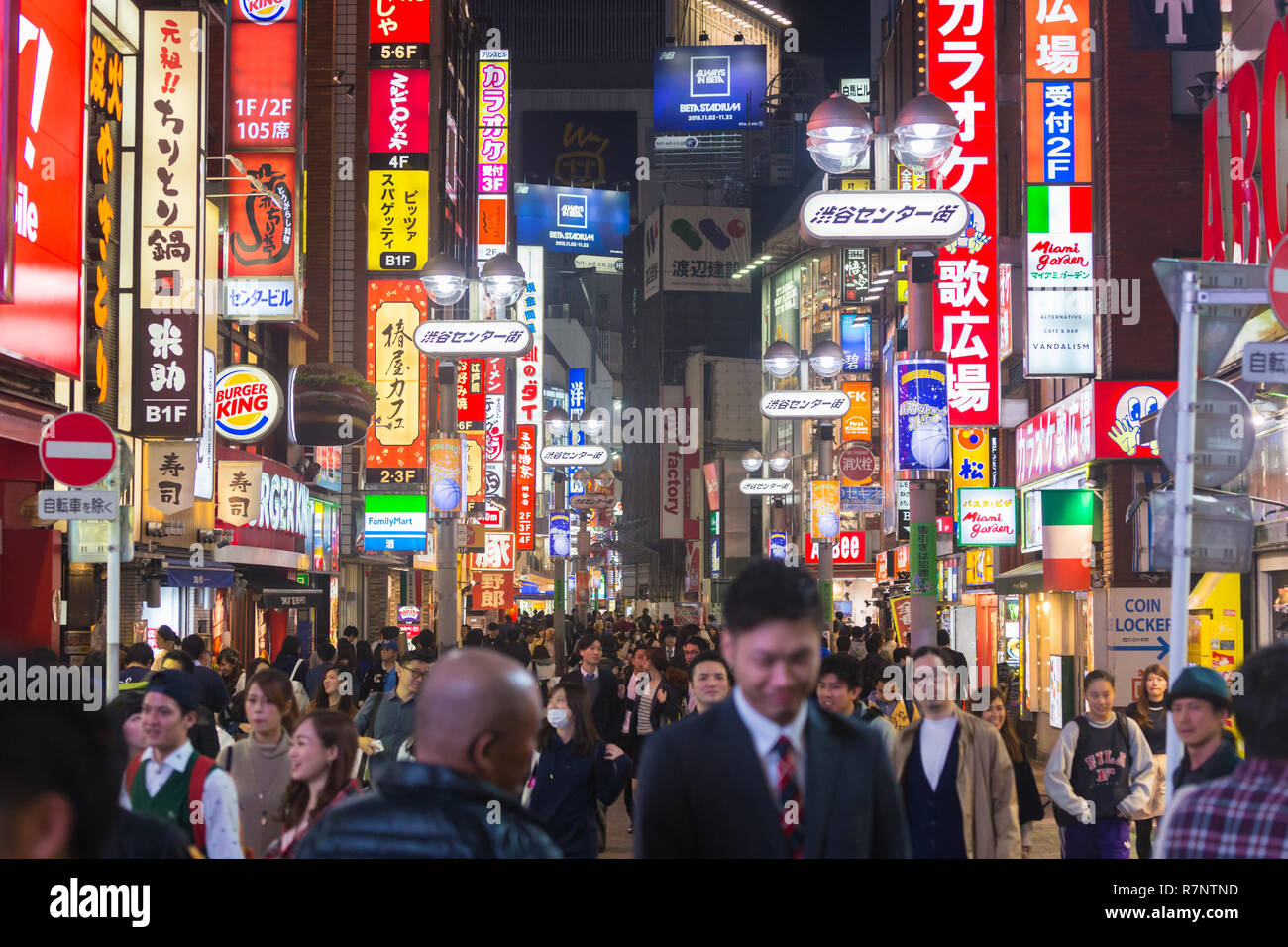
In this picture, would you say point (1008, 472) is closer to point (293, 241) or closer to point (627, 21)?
point (293, 241)

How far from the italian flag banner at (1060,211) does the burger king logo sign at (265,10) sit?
38.6 feet

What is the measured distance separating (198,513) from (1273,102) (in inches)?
699

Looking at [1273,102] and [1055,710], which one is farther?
[1055,710]

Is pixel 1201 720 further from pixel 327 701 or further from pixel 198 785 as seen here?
pixel 327 701

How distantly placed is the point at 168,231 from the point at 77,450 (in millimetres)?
11195

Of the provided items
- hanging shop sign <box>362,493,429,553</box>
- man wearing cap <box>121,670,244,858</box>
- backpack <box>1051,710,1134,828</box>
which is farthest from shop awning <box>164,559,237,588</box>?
man wearing cap <box>121,670,244,858</box>

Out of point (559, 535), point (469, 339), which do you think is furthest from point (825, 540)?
point (469, 339)

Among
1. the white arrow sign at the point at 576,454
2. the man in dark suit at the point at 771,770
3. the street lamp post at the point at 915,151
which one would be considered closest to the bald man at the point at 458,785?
the man in dark suit at the point at 771,770

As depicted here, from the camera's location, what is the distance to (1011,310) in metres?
25.6

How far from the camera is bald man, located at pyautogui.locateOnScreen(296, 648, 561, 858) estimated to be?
3.08 meters

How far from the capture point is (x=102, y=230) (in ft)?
64.9

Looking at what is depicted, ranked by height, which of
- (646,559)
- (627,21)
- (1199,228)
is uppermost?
(627,21)

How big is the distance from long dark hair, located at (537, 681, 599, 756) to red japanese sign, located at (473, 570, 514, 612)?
4120 cm

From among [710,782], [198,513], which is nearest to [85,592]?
[198,513]
